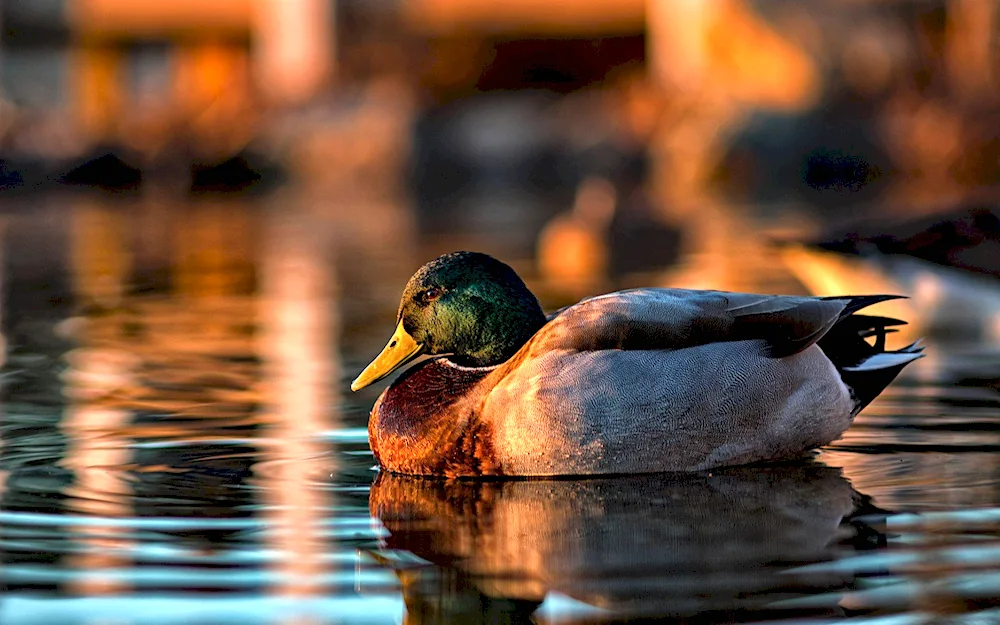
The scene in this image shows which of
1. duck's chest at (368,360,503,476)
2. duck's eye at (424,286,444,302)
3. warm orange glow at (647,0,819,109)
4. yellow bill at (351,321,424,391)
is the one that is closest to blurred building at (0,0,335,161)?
warm orange glow at (647,0,819,109)

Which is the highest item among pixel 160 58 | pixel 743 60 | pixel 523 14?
pixel 523 14

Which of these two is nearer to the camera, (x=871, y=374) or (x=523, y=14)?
(x=871, y=374)

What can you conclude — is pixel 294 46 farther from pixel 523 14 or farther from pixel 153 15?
pixel 523 14

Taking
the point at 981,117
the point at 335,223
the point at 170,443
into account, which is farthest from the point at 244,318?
the point at 981,117

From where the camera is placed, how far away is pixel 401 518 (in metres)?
5.14

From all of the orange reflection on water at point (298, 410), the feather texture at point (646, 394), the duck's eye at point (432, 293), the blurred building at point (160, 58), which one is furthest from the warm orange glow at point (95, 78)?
the feather texture at point (646, 394)

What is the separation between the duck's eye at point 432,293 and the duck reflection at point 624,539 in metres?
0.58

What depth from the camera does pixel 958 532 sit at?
476 centimetres

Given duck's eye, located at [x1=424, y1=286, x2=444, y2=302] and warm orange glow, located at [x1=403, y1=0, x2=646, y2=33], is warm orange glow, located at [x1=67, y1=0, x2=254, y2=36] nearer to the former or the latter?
warm orange glow, located at [x1=403, y1=0, x2=646, y2=33]

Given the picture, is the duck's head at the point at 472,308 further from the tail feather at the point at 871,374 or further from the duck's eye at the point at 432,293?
the tail feather at the point at 871,374

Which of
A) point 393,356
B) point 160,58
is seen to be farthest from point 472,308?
point 160,58

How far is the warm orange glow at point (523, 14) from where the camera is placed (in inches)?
1390

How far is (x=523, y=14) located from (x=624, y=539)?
31.3m

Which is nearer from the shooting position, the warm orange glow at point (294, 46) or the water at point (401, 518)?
the water at point (401, 518)
